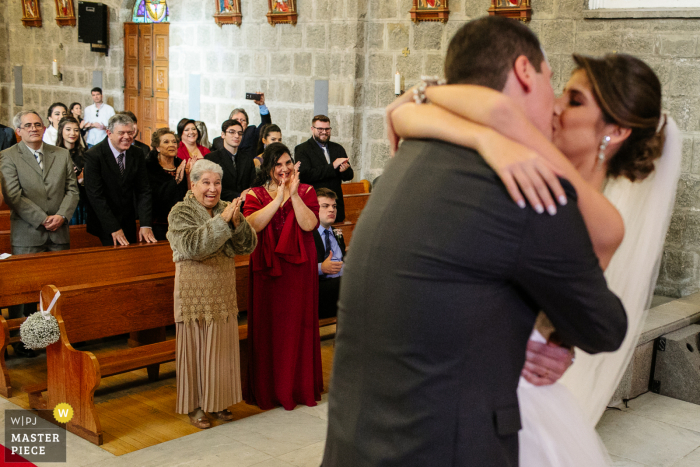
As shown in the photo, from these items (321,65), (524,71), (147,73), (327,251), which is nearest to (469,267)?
(524,71)

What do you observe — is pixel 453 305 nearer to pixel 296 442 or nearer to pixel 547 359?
pixel 547 359

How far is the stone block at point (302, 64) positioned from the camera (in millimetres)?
10533

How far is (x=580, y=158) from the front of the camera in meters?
1.44

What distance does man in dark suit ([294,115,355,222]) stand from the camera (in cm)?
734

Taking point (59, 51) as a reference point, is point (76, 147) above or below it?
below

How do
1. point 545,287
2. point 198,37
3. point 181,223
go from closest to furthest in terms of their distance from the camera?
point 545,287 < point 181,223 < point 198,37

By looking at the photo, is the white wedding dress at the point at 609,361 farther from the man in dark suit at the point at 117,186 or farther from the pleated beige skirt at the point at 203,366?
the man in dark suit at the point at 117,186

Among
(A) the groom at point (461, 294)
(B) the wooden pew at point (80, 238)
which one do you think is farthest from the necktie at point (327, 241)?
(A) the groom at point (461, 294)

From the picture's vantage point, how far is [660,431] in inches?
175

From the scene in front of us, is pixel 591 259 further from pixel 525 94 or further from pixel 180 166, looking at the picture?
pixel 180 166

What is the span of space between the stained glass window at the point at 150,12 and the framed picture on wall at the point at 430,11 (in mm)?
5644

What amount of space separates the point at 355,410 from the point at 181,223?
10.7 ft

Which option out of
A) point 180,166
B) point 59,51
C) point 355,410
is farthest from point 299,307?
point 59,51

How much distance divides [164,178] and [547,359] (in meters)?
5.71
